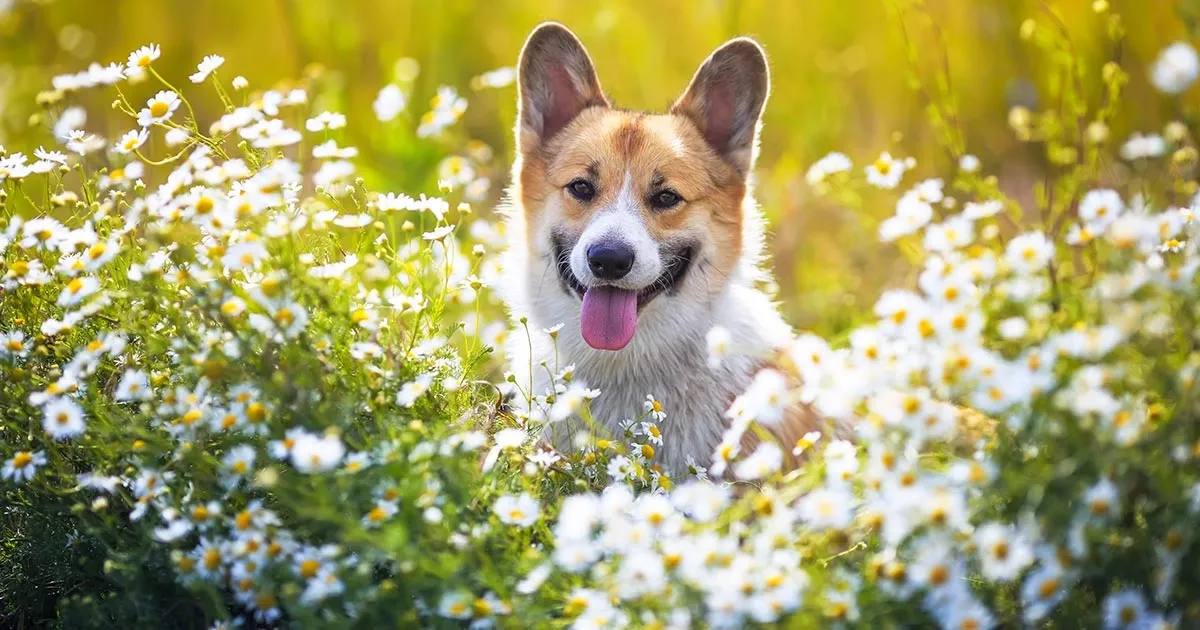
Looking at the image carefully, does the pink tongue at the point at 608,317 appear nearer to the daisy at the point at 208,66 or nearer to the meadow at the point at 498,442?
the meadow at the point at 498,442

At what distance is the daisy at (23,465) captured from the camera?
2.44 meters

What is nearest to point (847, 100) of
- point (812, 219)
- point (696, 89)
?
point (812, 219)

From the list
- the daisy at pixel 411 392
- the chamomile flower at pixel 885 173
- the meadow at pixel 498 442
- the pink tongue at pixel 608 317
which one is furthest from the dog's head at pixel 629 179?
the daisy at pixel 411 392

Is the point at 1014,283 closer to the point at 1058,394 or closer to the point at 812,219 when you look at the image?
the point at 1058,394

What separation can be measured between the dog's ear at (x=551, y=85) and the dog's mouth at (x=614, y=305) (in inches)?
25.8

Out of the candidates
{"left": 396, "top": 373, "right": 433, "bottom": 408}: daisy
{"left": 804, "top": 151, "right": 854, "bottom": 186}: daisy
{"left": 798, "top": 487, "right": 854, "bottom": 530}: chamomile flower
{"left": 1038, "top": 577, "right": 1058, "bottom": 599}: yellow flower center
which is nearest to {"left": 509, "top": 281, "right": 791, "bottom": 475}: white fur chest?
{"left": 804, "top": 151, "right": 854, "bottom": 186}: daisy

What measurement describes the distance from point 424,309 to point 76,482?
912mm

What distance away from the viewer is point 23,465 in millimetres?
2504

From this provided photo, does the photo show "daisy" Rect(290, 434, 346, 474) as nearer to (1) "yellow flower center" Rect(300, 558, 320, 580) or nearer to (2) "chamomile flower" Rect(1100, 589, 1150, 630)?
(1) "yellow flower center" Rect(300, 558, 320, 580)

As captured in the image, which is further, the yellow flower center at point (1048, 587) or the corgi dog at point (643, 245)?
the corgi dog at point (643, 245)

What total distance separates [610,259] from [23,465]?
1786 millimetres

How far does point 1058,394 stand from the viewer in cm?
187

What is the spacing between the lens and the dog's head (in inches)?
147

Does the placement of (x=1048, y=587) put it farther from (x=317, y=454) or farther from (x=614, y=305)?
(x=614, y=305)
